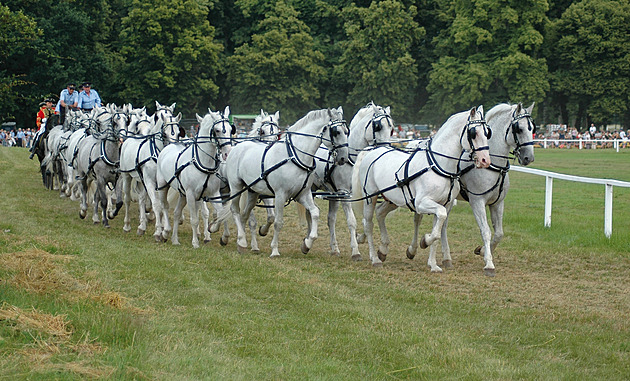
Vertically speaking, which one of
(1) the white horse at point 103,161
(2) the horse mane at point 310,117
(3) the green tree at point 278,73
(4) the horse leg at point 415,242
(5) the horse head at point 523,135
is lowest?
(4) the horse leg at point 415,242

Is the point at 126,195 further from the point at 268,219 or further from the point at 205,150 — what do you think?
the point at 205,150

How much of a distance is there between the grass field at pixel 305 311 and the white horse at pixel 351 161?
0.56 metres

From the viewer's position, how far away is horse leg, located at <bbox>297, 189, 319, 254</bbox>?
11977 millimetres

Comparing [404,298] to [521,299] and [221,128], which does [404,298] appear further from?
[221,128]

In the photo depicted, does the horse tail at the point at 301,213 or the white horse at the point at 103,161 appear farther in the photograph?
the white horse at the point at 103,161

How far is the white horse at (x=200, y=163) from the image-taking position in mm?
12977

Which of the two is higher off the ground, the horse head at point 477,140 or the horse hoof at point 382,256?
the horse head at point 477,140

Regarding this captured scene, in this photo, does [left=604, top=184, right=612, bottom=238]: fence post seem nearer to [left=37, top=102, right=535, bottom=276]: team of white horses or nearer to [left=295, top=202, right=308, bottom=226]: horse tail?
[left=37, top=102, right=535, bottom=276]: team of white horses

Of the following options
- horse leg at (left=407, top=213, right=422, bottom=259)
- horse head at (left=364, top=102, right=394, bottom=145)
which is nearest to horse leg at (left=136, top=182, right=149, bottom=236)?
horse head at (left=364, top=102, right=394, bottom=145)

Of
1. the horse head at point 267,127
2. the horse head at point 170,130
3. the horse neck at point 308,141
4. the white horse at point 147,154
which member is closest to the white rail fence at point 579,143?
the horse head at point 267,127

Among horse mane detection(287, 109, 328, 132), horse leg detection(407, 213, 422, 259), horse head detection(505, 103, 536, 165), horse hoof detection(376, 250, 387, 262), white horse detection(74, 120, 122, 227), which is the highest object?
horse mane detection(287, 109, 328, 132)

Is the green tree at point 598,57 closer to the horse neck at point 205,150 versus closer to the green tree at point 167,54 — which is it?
the green tree at point 167,54

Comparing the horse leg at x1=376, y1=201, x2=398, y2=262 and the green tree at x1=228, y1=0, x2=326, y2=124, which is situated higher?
the green tree at x1=228, y1=0, x2=326, y2=124

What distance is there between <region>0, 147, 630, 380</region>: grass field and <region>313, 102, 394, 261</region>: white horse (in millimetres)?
557
